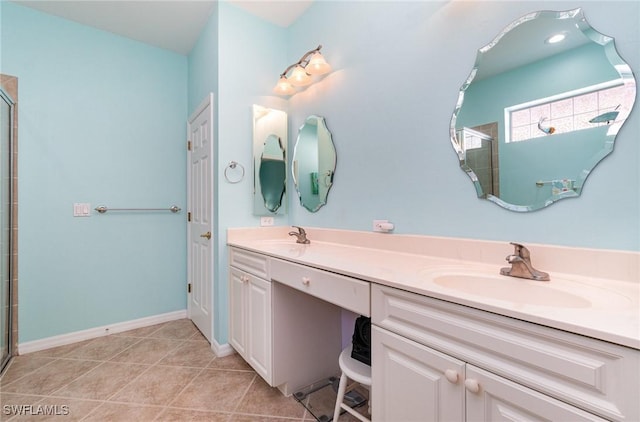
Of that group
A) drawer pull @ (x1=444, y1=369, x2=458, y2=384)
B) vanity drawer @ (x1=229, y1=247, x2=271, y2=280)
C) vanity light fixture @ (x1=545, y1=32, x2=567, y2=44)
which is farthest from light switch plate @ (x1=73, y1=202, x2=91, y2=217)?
vanity light fixture @ (x1=545, y1=32, x2=567, y2=44)

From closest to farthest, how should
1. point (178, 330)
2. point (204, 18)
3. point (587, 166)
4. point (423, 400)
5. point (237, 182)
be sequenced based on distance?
1. point (423, 400)
2. point (587, 166)
3. point (237, 182)
4. point (204, 18)
5. point (178, 330)

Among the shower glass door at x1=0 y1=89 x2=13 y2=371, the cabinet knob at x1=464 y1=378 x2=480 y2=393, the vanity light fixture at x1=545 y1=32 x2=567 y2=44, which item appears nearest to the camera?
the cabinet knob at x1=464 y1=378 x2=480 y2=393

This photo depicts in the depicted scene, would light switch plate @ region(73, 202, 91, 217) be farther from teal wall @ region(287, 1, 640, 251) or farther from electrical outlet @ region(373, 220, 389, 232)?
electrical outlet @ region(373, 220, 389, 232)

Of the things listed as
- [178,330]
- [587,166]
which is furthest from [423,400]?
[178,330]

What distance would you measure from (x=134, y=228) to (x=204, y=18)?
6.43ft

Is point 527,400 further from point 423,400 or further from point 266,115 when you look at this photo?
point 266,115

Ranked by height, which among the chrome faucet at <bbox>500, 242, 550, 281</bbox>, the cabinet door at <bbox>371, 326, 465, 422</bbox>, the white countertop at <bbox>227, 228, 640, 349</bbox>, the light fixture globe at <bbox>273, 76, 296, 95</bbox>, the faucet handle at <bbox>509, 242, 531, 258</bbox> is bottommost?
the cabinet door at <bbox>371, 326, 465, 422</bbox>

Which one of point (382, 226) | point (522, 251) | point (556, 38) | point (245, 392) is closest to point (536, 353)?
point (522, 251)

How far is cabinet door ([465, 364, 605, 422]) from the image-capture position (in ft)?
2.00

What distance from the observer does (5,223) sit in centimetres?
204

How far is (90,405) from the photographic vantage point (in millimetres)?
1574

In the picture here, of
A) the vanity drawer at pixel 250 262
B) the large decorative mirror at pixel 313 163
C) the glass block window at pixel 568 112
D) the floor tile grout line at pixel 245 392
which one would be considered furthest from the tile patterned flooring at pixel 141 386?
the glass block window at pixel 568 112

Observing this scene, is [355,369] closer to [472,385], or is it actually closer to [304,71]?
[472,385]

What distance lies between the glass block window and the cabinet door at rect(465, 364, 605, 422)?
2.98 feet
